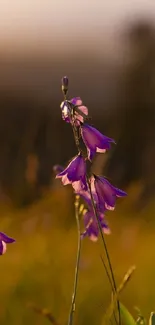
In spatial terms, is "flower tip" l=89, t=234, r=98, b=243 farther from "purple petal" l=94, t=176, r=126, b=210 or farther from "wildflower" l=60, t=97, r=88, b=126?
"wildflower" l=60, t=97, r=88, b=126

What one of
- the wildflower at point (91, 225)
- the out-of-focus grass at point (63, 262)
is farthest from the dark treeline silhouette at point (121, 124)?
the wildflower at point (91, 225)

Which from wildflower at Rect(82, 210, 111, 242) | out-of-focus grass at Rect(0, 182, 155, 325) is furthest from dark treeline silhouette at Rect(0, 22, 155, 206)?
Answer: wildflower at Rect(82, 210, 111, 242)

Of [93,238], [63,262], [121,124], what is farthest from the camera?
[121,124]

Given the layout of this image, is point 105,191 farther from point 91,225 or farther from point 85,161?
point 91,225

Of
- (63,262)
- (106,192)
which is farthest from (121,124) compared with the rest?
(106,192)

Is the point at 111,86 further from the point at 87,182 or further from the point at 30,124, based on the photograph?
the point at 87,182
